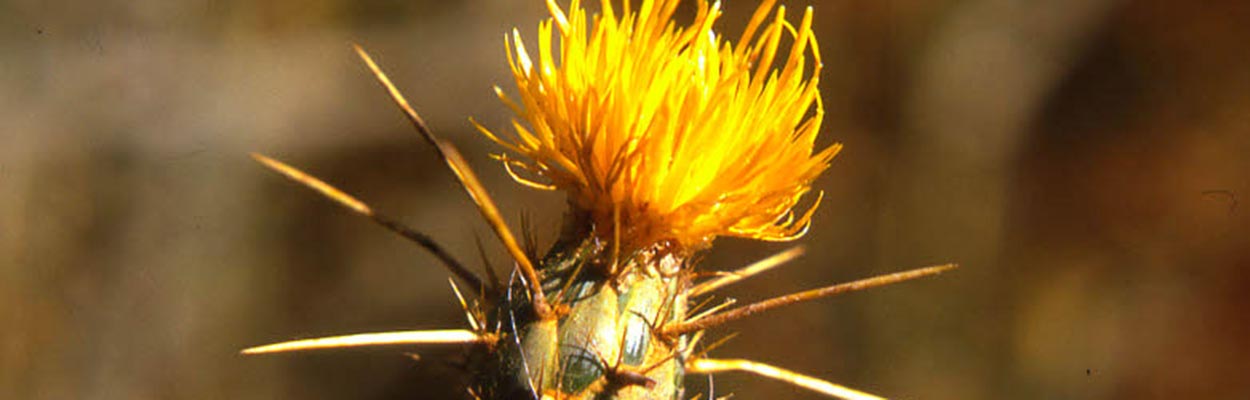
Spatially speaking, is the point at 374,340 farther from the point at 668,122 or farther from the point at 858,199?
the point at 858,199

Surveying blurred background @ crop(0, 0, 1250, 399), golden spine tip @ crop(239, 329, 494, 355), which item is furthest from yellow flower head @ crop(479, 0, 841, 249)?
blurred background @ crop(0, 0, 1250, 399)

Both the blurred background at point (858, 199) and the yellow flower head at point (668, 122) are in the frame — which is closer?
the yellow flower head at point (668, 122)

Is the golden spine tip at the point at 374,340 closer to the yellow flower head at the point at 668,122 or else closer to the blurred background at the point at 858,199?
the yellow flower head at the point at 668,122

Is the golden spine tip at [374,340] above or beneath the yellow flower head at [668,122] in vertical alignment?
beneath

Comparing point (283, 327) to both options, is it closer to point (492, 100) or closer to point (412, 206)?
point (412, 206)

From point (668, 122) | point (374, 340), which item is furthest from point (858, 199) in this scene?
point (374, 340)

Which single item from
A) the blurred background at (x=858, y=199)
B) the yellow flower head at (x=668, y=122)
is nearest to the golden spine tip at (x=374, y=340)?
the yellow flower head at (x=668, y=122)
